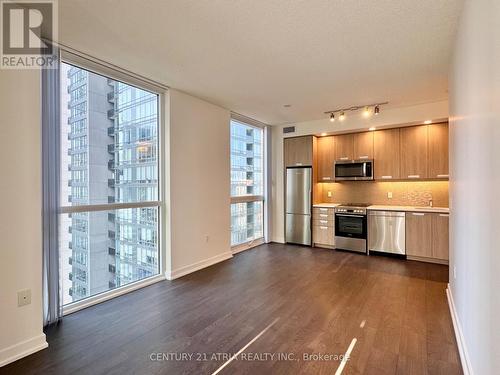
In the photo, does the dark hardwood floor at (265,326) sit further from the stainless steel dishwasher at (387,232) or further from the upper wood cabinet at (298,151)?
the upper wood cabinet at (298,151)

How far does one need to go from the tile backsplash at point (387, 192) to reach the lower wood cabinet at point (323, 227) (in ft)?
1.32

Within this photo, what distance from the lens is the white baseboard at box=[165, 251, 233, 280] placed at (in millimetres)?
3893

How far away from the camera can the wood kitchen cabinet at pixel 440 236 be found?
14.5 feet

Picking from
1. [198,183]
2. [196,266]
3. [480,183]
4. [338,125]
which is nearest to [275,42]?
[480,183]

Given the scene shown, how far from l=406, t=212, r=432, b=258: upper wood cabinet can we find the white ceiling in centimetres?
209

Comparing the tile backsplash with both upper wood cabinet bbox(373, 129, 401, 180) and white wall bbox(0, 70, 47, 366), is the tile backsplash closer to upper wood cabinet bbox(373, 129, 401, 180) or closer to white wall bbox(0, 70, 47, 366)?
upper wood cabinet bbox(373, 129, 401, 180)

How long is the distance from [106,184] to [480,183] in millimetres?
3532

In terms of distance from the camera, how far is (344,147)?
568 centimetres

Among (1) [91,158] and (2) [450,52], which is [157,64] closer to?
(1) [91,158]

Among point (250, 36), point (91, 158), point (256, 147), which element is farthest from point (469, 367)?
point (256, 147)

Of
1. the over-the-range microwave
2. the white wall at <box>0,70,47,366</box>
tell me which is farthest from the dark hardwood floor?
the over-the-range microwave

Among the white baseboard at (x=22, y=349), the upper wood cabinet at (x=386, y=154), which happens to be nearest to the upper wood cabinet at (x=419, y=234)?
the upper wood cabinet at (x=386, y=154)

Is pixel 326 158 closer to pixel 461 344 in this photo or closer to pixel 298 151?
pixel 298 151

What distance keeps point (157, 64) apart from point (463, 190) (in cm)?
336
